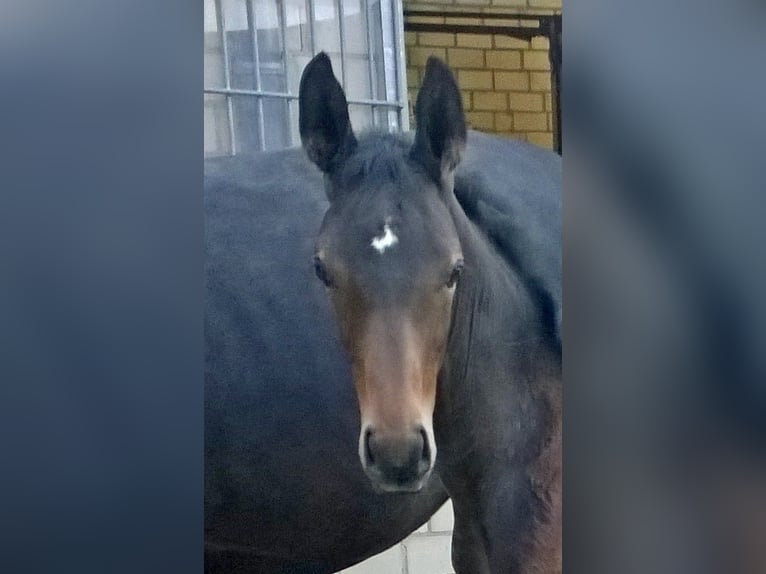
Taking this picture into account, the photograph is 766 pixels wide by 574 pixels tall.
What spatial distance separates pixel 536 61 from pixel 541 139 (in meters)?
0.13

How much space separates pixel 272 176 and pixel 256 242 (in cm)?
11

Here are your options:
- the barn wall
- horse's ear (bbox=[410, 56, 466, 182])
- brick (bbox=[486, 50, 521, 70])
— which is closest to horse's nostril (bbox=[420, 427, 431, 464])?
Answer: the barn wall

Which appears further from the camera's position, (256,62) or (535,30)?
(535,30)

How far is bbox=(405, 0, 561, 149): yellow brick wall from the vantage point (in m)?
1.30

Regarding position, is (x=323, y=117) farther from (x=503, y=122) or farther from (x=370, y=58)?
(x=503, y=122)

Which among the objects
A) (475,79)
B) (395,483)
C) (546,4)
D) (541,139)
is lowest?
(395,483)

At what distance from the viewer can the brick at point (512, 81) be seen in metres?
1.33

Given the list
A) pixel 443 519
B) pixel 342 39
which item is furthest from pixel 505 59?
pixel 443 519

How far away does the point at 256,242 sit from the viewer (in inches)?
50.3

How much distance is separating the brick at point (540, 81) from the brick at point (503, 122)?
0.23 feet

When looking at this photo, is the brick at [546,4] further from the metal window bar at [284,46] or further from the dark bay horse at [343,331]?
the metal window bar at [284,46]

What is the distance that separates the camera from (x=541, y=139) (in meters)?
1.35

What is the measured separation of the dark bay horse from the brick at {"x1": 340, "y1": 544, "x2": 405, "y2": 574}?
0.05ft
